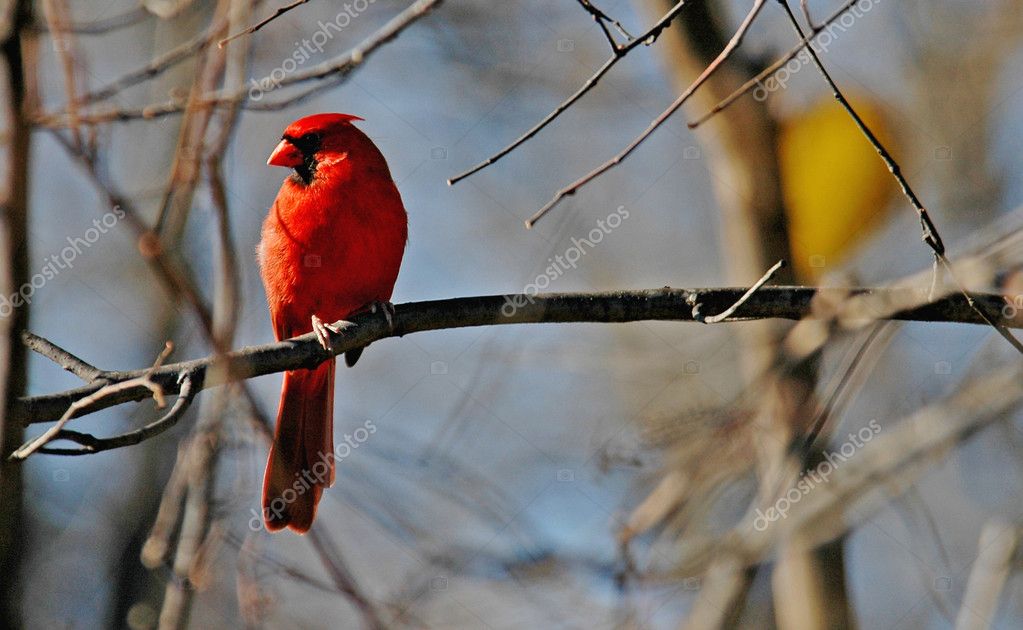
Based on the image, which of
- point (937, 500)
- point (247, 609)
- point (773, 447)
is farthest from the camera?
point (937, 500)

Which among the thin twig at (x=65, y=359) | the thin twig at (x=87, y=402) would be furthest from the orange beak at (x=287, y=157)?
the thin twig at (x=87, y=402)

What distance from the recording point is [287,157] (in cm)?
426

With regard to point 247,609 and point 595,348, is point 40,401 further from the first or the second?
point 595,348

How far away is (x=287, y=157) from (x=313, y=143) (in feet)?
0.43

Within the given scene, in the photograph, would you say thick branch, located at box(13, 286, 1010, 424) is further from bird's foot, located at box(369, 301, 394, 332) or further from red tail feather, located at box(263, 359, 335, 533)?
red tail feather, located at box(263, 359, 335, 533)

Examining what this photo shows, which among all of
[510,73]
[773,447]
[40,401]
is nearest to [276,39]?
[510,73]

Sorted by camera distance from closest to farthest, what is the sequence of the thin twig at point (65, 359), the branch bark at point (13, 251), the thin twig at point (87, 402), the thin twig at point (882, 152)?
the branch bark at point (13, 251), the thin twig at point (87, 402), the thin twig at point (882, 152), the thin twig at point (65, 359)

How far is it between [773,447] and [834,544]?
0.83m

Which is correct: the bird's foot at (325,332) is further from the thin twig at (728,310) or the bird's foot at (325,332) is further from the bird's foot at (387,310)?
the thin twig at (728,310)

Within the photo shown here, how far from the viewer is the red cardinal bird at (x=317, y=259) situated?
12.7 ft

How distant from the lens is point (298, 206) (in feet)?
13.1

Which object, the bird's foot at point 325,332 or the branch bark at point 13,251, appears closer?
the branch bark at point 13,251

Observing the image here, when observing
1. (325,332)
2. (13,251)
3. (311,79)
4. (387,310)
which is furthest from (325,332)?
(13,251)

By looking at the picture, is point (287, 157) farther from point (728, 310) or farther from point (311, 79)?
point (728, 310)
